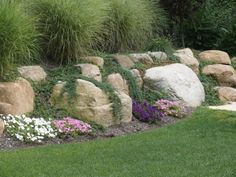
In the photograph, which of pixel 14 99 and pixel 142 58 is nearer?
pixel 14 99

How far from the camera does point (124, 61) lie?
11.5 meters

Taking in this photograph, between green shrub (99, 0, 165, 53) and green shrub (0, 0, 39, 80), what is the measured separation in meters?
2.83

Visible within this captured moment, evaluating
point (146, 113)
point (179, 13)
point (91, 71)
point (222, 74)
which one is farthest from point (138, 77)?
point (179, 13)

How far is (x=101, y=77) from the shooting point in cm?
1036

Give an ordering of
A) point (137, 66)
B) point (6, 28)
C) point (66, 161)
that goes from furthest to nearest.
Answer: point (137, 66)
point (6, 28)
point (66, 161)

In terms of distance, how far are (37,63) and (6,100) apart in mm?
2029

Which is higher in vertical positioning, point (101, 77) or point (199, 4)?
point (199, 4)

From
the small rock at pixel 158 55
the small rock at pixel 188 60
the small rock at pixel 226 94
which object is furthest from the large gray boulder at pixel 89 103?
the small rock at pixel 188 60

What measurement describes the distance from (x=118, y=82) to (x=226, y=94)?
9.57ft

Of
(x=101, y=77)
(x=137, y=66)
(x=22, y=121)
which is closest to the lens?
(x=22, y=121)

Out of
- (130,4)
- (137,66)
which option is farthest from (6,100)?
(130,4)

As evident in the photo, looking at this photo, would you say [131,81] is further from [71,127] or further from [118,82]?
[71,127]

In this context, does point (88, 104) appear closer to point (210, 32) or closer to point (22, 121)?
point (22, 121)

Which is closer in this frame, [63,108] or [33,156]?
[33,156]
